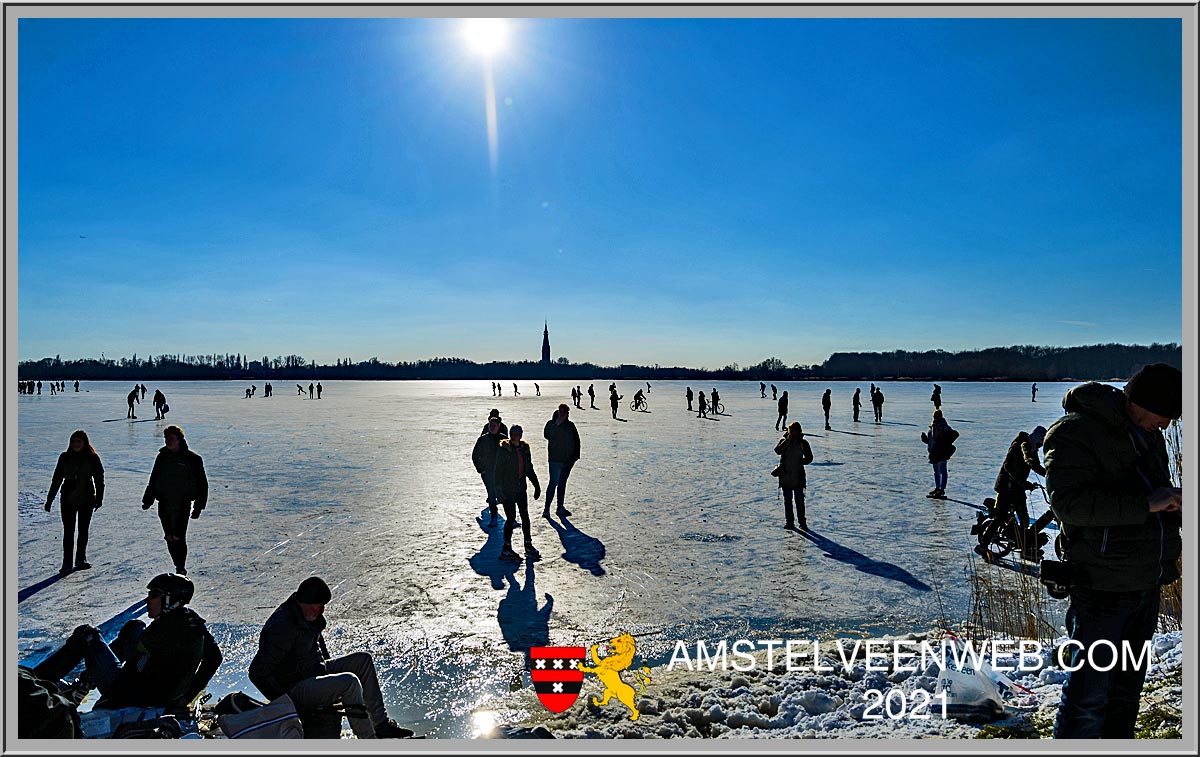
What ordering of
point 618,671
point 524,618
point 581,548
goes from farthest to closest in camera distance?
point 581,548, point 524,618, point 618,671

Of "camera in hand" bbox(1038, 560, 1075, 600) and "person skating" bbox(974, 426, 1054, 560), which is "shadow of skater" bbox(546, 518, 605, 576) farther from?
"camera in hand" bbox(1038, 560, 1075, 600)

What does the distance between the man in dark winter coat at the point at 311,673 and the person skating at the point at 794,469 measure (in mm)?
5712

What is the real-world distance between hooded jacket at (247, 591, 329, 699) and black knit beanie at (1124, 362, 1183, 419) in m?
3.71

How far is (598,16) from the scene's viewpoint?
12.0ft

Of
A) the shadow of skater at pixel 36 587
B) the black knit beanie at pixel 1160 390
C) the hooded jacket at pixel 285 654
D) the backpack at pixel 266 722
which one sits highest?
the black knit beanie at pixel 1160 390

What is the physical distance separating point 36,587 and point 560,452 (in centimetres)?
551

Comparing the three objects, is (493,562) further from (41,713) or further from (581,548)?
(41,713)

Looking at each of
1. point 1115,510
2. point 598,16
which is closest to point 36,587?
point 598,16

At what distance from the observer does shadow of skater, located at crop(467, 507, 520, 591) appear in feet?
21.2

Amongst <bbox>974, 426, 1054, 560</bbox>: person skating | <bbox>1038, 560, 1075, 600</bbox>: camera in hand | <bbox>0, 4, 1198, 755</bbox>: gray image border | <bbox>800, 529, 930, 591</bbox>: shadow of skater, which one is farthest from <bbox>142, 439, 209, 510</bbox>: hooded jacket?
<bbox>974, 426, 1054, 560</bbox>: person skating

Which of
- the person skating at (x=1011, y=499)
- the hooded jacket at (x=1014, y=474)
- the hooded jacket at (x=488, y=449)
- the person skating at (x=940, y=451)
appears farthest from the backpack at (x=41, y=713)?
the person skating at (x=940, y=451)

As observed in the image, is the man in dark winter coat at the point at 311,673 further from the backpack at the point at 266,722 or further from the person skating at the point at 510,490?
the person skating at the point at 510,490

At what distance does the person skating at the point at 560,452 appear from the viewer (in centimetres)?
935

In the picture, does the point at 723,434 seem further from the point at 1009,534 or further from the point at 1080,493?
the point at 1080,493
